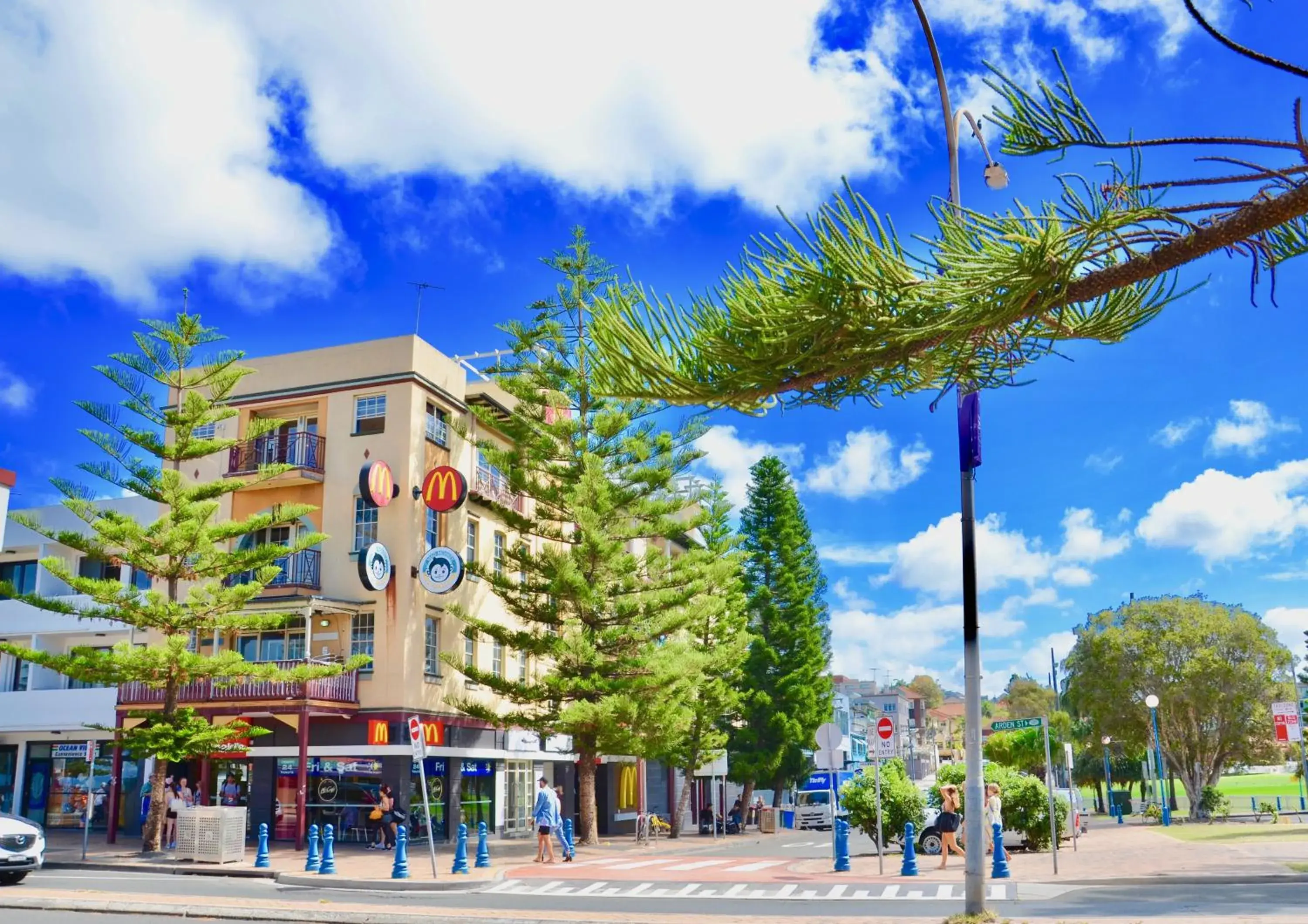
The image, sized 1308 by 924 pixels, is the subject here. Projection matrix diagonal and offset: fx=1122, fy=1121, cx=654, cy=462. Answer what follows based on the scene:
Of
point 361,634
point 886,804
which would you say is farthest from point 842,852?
point 361,634

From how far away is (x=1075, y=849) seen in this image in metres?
25.0

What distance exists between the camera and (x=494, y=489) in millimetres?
34125

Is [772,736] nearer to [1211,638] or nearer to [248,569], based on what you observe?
[1211,638]

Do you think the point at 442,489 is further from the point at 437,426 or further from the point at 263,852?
the point at 263,852

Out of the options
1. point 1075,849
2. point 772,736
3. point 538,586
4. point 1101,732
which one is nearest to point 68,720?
point 538,586

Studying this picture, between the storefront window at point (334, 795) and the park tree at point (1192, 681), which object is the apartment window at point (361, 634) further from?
the park tree at point (1192, 681)

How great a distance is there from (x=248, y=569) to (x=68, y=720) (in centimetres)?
1562

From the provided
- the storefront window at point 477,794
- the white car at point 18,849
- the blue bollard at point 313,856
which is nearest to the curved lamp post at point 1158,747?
the storefront window at point 477,794

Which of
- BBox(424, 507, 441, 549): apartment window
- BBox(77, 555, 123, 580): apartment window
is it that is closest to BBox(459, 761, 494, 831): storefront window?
BBox(424, 507, 441, 549): apartment window

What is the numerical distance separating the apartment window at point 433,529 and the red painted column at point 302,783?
229 inches

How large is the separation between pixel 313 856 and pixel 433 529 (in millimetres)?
11669

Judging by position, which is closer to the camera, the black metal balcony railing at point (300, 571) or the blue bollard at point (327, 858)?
the blue bollard at point (327, 858)

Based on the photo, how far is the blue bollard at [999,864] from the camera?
18.2 meters

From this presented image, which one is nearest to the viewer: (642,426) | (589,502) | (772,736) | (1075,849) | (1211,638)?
(1075,849)
